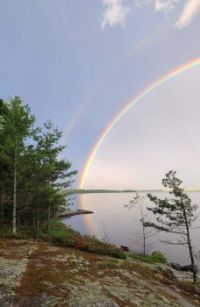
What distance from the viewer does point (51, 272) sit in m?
12.6

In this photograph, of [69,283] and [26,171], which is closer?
[69,283]

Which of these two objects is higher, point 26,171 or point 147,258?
point 26,171

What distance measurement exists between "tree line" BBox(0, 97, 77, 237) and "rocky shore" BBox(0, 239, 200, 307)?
11287mm

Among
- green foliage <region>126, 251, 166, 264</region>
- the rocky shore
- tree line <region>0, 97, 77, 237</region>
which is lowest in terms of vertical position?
green foliage <region>126, 251, 166, 264</region>

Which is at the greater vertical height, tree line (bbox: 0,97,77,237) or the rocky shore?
tree line (bbox: 0,97,77,237)

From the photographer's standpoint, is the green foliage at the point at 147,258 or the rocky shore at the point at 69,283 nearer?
the rocky shore at the point at 69,283

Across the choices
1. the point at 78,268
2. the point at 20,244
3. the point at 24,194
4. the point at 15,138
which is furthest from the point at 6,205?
the point at 78,268

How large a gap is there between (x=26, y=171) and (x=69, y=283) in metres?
18.1

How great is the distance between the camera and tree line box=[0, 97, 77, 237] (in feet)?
83.8

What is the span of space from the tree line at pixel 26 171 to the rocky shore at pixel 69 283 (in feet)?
37.0

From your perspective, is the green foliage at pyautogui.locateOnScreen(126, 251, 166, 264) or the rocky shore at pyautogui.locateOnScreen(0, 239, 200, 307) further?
the green foliage at pyautogui.locateOnScreen(126, 251, 166, 264)

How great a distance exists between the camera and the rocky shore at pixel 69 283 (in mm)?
9703

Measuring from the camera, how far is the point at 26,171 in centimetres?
2777

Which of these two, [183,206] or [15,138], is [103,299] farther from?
[15,138]
